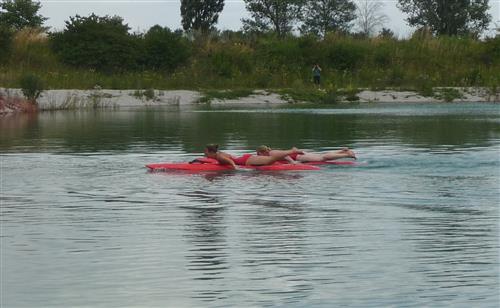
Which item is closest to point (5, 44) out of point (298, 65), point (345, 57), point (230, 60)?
point (230, 60)

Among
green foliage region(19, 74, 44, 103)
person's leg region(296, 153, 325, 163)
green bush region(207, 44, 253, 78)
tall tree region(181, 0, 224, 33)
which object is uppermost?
tall tree region(181, 0, 224, 33)

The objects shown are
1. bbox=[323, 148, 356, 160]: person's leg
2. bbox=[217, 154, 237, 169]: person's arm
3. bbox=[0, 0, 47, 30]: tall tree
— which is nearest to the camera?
bbox=[217, 154, 237, 169]: person's arm

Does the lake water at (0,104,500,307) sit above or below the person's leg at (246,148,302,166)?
below

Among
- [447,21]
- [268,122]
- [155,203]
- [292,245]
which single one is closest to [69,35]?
[268,122]

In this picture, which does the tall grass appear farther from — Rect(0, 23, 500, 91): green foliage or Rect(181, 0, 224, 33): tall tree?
Rect(181, 0, 224, 33): tall tree

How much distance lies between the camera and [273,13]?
3469 inches

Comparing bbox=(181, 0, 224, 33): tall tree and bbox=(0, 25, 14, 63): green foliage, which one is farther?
bbox=(181, 0, 224, 33): tall tree

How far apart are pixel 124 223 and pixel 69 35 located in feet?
165

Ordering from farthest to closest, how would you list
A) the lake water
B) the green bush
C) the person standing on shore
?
the green bush → the person standing on shore → the lake water

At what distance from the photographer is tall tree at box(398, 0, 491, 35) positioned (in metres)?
86.4

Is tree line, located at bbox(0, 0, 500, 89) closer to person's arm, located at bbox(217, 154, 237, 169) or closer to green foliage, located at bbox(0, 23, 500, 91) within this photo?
green foliage, located at bbox(0, 23, 500, 91)

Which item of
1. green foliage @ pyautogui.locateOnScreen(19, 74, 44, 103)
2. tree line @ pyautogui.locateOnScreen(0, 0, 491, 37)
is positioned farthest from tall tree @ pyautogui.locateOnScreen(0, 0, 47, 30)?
green foliage @ pyautogui.locateOnScreen(19, 74, 44, 103)

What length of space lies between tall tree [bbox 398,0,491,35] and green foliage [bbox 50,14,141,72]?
31.1 m

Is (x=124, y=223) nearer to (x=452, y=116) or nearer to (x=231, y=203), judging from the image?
(x=231, y=203)
